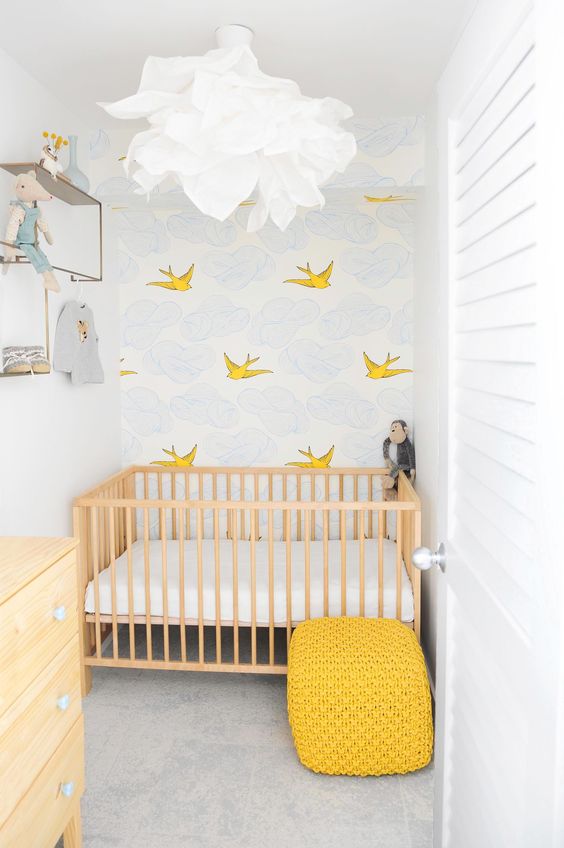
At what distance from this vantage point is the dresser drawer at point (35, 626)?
57.7 inches

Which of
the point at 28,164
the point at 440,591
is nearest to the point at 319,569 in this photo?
Result: the point at 440,591

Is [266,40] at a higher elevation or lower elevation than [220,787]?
higher

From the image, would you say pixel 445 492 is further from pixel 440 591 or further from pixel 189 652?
pixel 189 652

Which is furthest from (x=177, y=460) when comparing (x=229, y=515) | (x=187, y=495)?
(x=229, y=515)

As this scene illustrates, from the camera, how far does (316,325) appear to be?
141 inches

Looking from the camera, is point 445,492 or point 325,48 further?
point 325,48

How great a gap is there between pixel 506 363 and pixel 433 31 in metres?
1.64

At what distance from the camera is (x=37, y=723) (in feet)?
5.27

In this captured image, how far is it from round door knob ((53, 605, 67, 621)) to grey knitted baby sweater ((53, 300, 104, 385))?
1276mm

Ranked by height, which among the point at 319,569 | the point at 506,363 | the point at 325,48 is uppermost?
the point at 325,48

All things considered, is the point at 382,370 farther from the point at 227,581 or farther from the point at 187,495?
the point at 227,581

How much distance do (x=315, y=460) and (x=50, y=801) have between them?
87.4 inches

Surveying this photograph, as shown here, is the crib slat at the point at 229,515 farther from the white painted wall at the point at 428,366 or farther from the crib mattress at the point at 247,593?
the white painted wall at the point at 428,366

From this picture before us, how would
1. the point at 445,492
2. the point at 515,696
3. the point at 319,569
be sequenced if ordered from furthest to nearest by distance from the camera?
the point at 319,569, the point at 445,492, the point at 515,696
